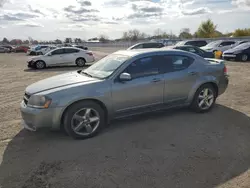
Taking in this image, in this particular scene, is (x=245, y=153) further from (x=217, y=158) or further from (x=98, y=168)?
(x=98, y=168)

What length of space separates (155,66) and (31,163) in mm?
2899

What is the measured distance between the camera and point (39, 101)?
382cm

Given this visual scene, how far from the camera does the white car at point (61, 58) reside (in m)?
15.3

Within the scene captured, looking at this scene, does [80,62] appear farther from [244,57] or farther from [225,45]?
[225,45]

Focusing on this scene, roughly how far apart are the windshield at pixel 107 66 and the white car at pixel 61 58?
11548mm

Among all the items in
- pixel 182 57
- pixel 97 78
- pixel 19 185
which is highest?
pixel 182 57

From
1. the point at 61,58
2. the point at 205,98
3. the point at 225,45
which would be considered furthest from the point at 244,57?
the point at 205,98

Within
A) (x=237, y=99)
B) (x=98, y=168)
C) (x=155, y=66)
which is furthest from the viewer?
(x=237, y=99)

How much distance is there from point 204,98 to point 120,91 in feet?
7.30

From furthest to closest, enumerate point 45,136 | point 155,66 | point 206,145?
point 155,66, point 45,136, point 206,145

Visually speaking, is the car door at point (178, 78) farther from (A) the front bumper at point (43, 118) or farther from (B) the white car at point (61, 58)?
(B) the white car at point (61, 58)

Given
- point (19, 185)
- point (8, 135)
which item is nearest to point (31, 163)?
point (19, 185)

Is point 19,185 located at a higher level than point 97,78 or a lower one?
lower

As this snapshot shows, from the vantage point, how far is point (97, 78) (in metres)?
4.30
